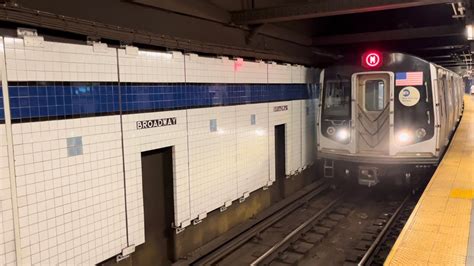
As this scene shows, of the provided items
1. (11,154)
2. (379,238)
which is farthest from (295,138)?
(11,154)

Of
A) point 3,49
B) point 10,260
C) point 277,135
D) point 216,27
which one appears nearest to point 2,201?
point 10,260

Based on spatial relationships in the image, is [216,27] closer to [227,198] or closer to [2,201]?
[227,198]

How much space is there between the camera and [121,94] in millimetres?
4652

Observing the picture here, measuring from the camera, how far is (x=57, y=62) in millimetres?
3863

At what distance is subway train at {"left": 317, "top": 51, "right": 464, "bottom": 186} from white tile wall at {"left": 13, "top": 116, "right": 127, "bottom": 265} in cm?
557

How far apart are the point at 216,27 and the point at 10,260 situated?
4531 millimetres

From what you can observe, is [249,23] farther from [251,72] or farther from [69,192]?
[69,192]

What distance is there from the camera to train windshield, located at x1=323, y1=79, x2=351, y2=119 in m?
8.89

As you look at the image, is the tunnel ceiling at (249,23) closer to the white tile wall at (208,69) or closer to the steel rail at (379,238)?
the white tile wall at (208,69)

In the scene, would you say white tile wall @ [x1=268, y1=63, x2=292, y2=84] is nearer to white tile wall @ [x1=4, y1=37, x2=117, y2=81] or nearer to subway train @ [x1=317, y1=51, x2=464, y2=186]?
subway train @ [x1=317, y1=51, x2=464, y2=186]

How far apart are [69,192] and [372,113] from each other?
653 centimetres

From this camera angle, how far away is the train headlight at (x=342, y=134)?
889 cm

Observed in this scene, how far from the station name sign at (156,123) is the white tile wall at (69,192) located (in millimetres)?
395

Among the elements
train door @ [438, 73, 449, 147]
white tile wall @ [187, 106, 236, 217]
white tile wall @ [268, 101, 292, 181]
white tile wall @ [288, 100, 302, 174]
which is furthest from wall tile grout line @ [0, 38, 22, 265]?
train door @ [438, 73, 449, 147]
